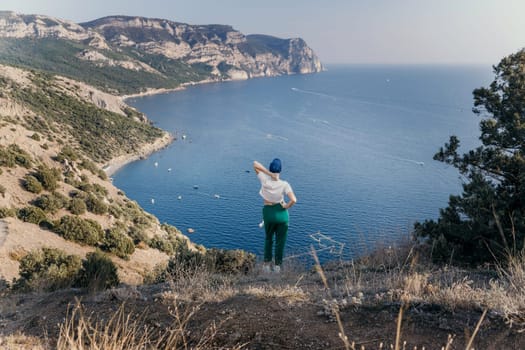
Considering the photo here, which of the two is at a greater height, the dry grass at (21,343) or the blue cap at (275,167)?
the blue cap at (275,167)

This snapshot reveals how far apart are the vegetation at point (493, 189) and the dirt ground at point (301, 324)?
211 inches

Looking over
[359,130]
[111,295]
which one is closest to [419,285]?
[111,295]

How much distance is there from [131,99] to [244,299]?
16392 centimetres

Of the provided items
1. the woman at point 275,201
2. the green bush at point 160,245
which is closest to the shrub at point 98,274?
the woman at point 275,201

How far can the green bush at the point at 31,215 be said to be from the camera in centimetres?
2125

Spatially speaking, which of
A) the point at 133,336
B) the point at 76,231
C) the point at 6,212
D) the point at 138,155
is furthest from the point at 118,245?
the point at 138,155

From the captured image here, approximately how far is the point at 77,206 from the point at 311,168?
164 ft

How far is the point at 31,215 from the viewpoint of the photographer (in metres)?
21.4

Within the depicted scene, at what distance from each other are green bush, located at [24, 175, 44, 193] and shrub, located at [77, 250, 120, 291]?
67.0 feet

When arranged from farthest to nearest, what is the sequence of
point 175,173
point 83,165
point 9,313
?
point 175,173 → point 83,165 → point 9,313

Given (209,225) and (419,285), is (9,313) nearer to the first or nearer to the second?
(419,285)

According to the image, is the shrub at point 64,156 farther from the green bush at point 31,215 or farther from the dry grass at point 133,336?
the dry grass at point 133,336

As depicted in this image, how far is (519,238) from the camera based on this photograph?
9.55m

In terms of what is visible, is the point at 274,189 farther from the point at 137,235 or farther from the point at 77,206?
the point at 77,206
